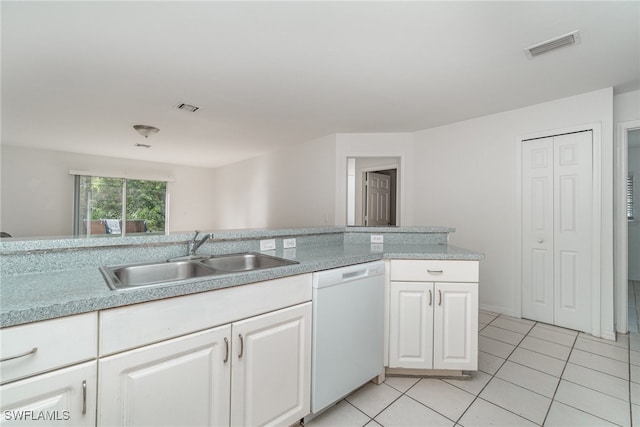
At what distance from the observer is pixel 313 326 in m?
1.45

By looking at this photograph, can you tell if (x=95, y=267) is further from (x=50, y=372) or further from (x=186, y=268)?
(x=50, y=372)

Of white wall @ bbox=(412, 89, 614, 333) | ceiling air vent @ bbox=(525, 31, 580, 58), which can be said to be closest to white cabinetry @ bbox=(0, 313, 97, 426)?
ceiling air vent @ bbox=(525, 31, 580, 58)

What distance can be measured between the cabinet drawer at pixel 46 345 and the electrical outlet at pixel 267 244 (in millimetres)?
1061

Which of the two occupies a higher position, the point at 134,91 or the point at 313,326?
the point at 134,91

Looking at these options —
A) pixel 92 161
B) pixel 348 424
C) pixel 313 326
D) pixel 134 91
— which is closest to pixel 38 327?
pixel 313 326

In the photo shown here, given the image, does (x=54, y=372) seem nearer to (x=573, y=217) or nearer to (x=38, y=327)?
(x=38, y=327)

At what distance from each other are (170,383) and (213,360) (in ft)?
0.53

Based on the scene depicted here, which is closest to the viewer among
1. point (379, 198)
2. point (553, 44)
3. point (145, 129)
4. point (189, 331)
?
point (189, 331)

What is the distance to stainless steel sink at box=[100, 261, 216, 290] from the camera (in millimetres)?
1304

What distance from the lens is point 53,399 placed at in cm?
82

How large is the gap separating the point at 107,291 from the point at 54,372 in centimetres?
25

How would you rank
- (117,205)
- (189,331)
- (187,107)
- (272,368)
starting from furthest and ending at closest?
(117,205) < (187,107) < (272,368) < (189,331)

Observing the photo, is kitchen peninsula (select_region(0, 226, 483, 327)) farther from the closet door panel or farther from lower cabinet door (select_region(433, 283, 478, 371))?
the closet door panel

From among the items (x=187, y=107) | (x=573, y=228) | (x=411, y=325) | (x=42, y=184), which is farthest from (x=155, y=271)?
(x=42, y=184)
